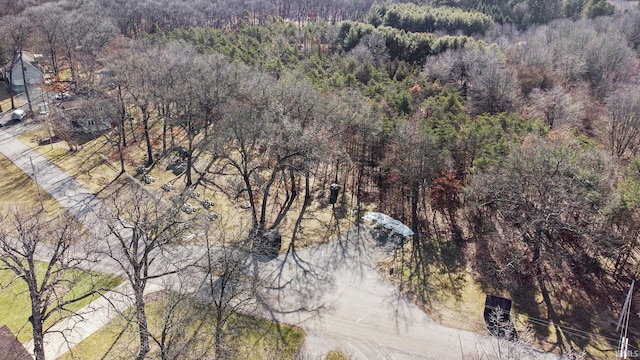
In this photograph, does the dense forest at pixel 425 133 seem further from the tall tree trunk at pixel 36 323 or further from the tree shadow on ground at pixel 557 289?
the tall tree trunk at pixel 36 323

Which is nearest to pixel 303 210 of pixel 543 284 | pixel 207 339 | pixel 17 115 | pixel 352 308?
pixel 352 308

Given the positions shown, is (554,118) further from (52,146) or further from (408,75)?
(52,146)

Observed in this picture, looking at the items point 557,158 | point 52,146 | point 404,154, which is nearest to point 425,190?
point 404,154

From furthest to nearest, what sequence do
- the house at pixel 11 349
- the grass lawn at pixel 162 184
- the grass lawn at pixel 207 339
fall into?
the grass lawn at pixel 162 184, the grass lawn at pixel 207 339, the house at pixel 11 349

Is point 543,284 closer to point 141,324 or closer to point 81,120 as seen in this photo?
point 141,324

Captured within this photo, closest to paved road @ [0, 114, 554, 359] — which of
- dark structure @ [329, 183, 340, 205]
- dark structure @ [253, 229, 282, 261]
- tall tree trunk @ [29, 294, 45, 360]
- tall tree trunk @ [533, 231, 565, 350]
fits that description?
dark structure @ [253, 229, 282, 261]

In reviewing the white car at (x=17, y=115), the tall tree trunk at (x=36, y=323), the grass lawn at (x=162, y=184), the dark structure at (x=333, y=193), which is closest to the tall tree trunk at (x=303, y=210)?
the grass lawn at (x=162, y=184)
